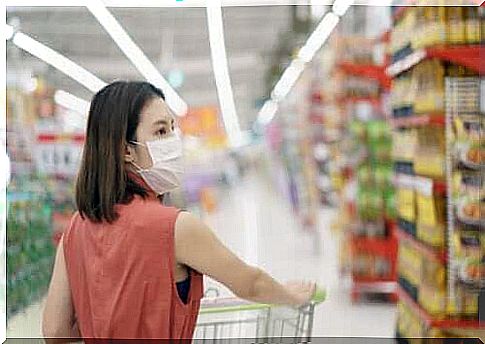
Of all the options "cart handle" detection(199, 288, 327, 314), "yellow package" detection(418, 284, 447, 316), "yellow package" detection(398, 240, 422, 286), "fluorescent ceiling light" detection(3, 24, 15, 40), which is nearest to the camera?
"cart handle" detection(199, 288, 327, 314)

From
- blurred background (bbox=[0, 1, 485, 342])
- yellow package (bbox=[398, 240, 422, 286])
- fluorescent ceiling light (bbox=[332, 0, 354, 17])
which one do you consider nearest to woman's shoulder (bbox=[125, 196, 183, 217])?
blurred background (bbox=[0, 1, 485, 342])

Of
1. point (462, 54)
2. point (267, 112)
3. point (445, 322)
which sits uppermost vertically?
point (462, 54)

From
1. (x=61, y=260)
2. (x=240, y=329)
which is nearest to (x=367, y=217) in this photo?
(x=240, y=329)

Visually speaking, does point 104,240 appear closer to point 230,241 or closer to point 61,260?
point 61,260

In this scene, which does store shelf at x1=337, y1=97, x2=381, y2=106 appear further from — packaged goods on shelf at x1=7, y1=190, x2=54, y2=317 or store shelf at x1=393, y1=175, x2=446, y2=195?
packaged goods on shelf at x1=7, y1=190, x2=54, y2=317

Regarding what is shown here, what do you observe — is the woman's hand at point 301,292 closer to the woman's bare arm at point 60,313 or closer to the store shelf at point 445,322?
the woman's bare arm at point 60,313

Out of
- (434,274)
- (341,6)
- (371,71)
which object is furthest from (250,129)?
(371,71)

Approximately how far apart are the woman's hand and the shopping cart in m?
0.10

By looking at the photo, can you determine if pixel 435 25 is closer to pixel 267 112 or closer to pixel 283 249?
pixel 267 112

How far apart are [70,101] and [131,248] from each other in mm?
1001

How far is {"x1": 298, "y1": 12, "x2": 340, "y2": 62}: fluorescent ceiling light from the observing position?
387 centimetres

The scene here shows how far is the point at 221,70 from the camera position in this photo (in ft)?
12.4

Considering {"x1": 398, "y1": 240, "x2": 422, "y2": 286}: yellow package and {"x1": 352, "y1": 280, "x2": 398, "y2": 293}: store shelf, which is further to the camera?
{"x1": 352, "y1": 280, "x2": 398, "y2": 293}: store shelf

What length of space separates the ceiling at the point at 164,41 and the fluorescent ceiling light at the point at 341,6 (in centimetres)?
23
